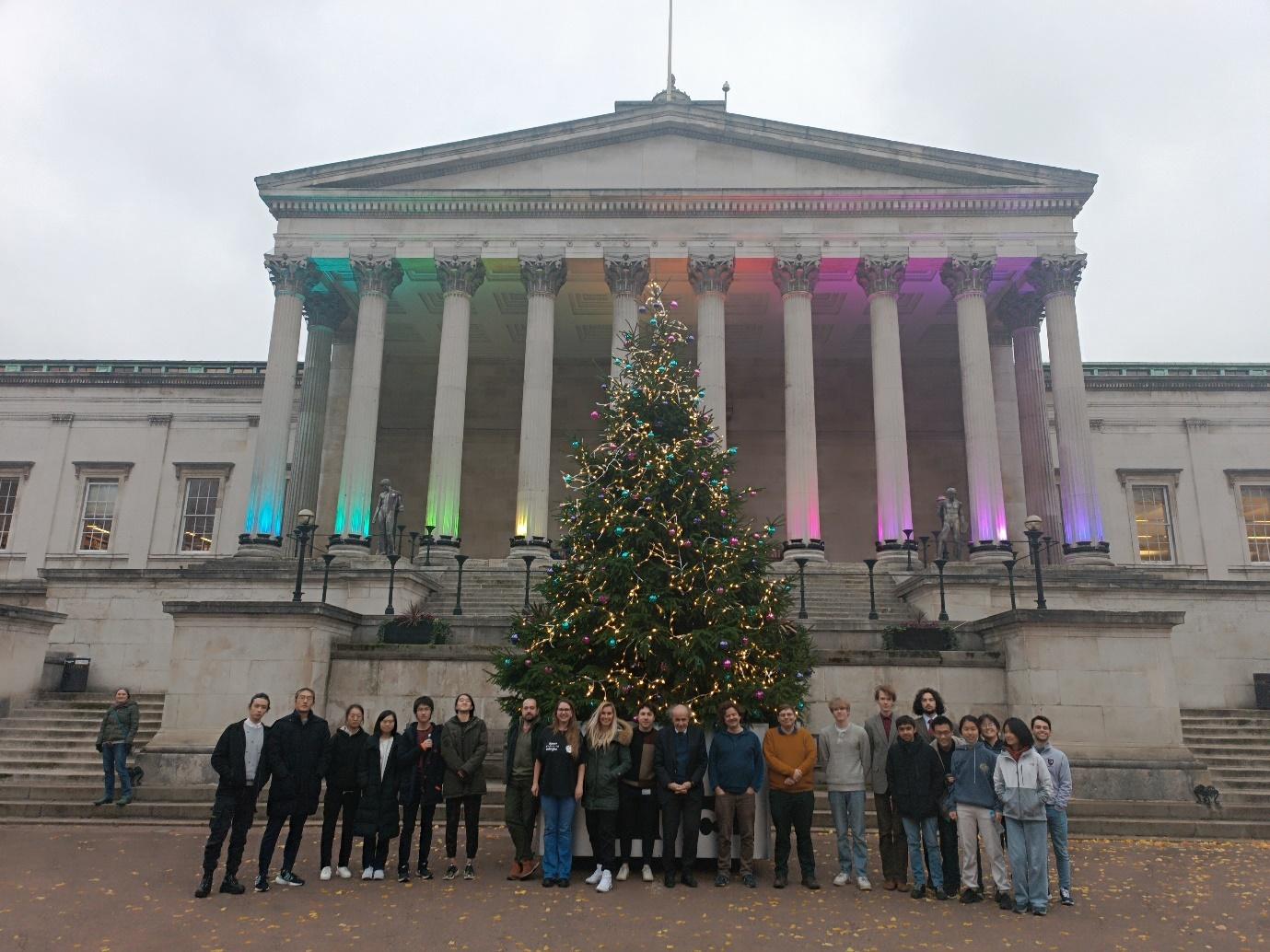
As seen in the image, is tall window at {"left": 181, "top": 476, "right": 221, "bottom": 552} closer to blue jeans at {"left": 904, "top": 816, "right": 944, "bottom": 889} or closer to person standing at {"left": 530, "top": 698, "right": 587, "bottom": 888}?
person standing at {"left": 530, "top": 698, "right": 587, "bottom": 888}

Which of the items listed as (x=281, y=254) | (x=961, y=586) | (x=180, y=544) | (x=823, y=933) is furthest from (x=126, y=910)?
(x=180, y=544)

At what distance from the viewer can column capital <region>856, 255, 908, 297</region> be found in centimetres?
2806

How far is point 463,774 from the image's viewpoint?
9.07 meters

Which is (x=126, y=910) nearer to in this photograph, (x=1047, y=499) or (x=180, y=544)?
(x=1047, y=499)

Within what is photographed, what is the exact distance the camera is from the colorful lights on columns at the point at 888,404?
1016 inches

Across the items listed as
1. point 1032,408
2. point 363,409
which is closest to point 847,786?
point 363,409

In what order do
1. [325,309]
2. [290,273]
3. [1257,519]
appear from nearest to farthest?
[290,273], [325,309], [1257,519]

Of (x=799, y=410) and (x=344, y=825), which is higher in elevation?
(x=799, y=410)

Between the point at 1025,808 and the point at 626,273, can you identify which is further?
the point at 626,273

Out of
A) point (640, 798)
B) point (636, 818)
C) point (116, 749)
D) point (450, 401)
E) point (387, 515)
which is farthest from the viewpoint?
point (450, 401)

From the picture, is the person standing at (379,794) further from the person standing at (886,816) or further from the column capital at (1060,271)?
the column capital at (1060,271)

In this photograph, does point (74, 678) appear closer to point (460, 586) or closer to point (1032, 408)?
point (460, 586)

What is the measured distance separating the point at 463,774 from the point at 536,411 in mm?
18794

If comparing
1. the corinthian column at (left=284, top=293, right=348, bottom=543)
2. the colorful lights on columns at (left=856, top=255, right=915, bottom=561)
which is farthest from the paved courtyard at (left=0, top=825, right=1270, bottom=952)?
the corinthian column at (left=284, top=293, right=348, bottom=543)
